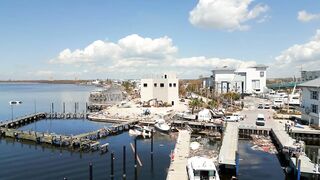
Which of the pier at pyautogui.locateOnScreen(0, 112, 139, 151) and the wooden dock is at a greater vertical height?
the wooden dock

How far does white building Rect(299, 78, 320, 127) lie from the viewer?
2206 inches

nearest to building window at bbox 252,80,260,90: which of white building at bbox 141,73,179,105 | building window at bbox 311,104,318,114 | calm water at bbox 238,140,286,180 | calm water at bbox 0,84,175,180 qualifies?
white building at bbox 141,73,179,105

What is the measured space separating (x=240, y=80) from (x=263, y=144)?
2935 inches

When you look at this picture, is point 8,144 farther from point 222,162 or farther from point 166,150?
point 222,162

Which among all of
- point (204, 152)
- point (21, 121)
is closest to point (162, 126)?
point (204, 152)

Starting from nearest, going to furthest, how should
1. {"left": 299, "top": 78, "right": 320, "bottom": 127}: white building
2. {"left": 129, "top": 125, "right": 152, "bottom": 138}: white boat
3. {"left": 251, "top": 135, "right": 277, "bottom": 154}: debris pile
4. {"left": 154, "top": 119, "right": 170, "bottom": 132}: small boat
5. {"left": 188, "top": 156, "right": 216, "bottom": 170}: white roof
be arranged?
{"left": 188, "top": 156, "right": 216, "bottom": 170}: white roof, {"left": 251, "top": 135, "right": 277, "bottom": 154}: debris pile, {"left": 299, "top": 78, "right": 320, "bottom": 127}: white building, {"left": 129, "top": 125, "right": 152, "bottom": 138}: white boat, {"left": 154, "top": 119, "right": 170, "bottom": 132}: small boat

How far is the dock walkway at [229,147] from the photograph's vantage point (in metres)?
34.8

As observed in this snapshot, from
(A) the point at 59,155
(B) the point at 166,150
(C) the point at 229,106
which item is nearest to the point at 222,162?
(B) the point at 166,150

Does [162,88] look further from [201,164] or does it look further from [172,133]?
[201,164]

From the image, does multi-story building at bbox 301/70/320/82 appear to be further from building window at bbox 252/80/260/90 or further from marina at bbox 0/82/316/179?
marina at bbox 0/82/316/179

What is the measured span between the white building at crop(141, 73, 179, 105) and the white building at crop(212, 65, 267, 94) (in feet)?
107

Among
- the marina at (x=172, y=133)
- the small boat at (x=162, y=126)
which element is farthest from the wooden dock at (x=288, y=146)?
the small boat at (x=162, y=126)

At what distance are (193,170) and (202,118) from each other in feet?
119

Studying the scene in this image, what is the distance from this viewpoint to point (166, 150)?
154 feet
